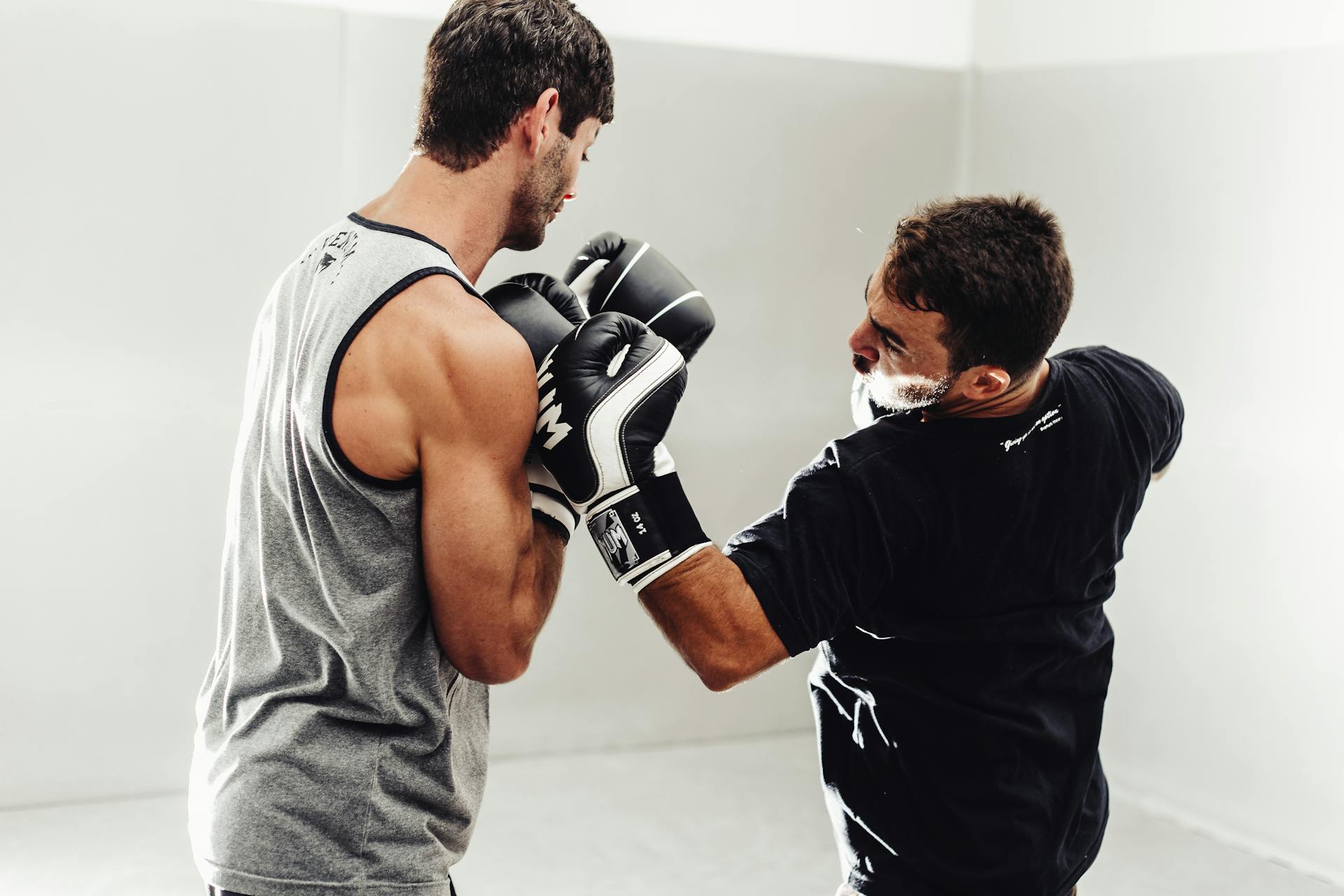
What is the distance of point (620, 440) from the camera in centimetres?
151

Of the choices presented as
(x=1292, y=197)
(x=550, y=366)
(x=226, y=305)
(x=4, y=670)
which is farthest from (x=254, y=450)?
(x=1292, y=197)

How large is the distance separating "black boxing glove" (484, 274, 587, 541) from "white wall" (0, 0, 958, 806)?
1.85 meters

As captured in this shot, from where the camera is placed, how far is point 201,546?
3346 mm

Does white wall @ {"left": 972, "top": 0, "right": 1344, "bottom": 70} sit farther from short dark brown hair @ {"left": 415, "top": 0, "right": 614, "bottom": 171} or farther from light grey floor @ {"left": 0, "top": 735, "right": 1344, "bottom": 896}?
short dark brown hair @ {"left": 415, "top": 0, "right": 614, "bottom": 171}

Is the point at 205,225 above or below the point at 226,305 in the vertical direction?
above

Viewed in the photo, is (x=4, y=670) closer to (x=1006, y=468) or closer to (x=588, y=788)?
(x=588, y=788)

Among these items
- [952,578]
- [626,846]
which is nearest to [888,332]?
[952,578]

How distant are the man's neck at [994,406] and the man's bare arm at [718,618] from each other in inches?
14.2

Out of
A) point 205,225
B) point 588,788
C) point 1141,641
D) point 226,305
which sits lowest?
point 588,788

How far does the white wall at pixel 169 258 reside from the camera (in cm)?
310

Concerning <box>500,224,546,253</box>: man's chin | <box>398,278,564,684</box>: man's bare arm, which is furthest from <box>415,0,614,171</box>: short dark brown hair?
<box>398,278,564,684</box>: man's bare arm

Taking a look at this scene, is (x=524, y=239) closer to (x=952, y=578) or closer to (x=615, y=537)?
(x=615, y=537)

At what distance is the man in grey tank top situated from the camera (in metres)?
1.24

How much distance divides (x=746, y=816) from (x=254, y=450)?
2.39m
